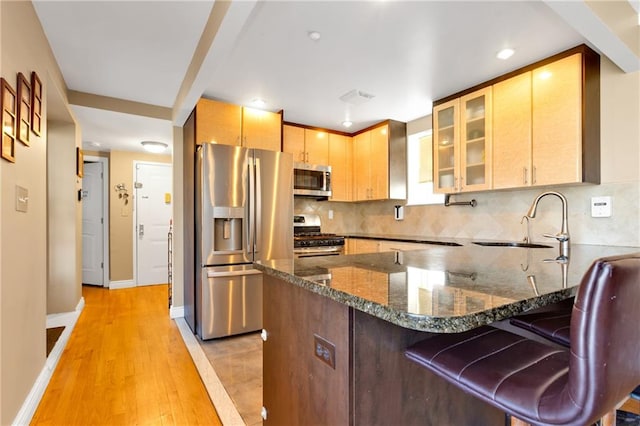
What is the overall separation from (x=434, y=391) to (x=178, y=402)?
1.57 meters

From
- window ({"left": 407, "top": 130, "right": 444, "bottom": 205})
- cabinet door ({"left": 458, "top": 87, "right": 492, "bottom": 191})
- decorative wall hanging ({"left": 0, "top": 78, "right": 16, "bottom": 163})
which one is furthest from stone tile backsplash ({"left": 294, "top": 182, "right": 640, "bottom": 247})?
decorative wall hanging ({"left": 0, "top": 78, "right": 16, "bottom": 163})

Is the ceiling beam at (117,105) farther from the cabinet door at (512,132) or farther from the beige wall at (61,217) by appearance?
the cabinet door at (512,132)

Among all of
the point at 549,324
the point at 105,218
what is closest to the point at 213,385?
the point at 549,324

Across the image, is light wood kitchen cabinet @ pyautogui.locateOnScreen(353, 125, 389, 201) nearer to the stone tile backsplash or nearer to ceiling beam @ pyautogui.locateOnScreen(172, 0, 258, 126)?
the stone tile backsplash

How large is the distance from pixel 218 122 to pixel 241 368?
2.18m

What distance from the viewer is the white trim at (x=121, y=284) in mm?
4848

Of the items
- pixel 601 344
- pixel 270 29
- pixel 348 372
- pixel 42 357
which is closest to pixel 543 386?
pixel 601 344

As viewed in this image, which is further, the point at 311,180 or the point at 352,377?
the point at 311,180

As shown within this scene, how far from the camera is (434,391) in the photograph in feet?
3.23

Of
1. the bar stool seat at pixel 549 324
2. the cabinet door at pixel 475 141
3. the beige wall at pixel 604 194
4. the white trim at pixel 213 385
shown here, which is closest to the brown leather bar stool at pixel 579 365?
the bar stool seat at pixel 549 324

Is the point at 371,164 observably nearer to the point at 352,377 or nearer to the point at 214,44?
the point at 214,44

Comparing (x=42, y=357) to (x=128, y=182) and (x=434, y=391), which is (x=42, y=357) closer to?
(x=434, y=391)

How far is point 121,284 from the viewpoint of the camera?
4.91 metres

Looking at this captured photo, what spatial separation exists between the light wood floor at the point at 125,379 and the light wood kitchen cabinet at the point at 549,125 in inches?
107
